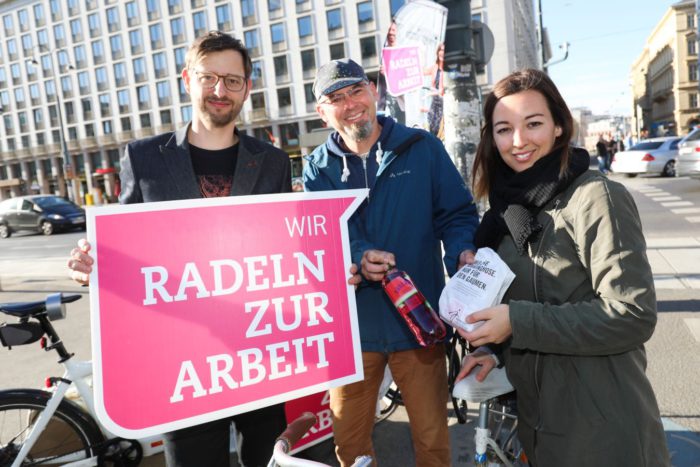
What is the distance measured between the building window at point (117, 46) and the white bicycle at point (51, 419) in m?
57.2

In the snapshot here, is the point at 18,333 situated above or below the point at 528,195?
below

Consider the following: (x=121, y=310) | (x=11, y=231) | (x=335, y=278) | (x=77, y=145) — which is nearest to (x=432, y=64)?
(x=335, y=278)

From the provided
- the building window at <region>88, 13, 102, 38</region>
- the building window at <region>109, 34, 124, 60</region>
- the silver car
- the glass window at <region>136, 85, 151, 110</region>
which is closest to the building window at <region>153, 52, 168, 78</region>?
the glass window at <region>136, 85, 151, 110</region>

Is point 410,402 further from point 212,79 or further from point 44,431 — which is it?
point 44,431

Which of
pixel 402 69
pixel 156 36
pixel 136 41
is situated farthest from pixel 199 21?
pixel 402 69

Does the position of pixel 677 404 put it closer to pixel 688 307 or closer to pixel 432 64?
pixel 688 307

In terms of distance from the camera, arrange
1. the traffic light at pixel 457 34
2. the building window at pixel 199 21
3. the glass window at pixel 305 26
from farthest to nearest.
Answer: the building window at pixel 199 21, the glass window at pixel 305 26, the traffic light at pixel 457 34

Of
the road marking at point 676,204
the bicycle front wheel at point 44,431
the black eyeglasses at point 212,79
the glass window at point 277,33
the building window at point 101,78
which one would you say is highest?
the glass window at point 277,33

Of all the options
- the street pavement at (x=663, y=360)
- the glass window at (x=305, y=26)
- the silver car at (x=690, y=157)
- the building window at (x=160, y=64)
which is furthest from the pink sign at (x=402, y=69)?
the building window at (x=160, y=64)

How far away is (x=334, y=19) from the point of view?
147 ft

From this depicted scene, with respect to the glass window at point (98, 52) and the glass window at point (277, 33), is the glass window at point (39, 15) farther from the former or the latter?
the glass window at point (277, 33)

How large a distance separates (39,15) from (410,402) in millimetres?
67455

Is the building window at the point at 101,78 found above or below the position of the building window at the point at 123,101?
above

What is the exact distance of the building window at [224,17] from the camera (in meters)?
48.0
